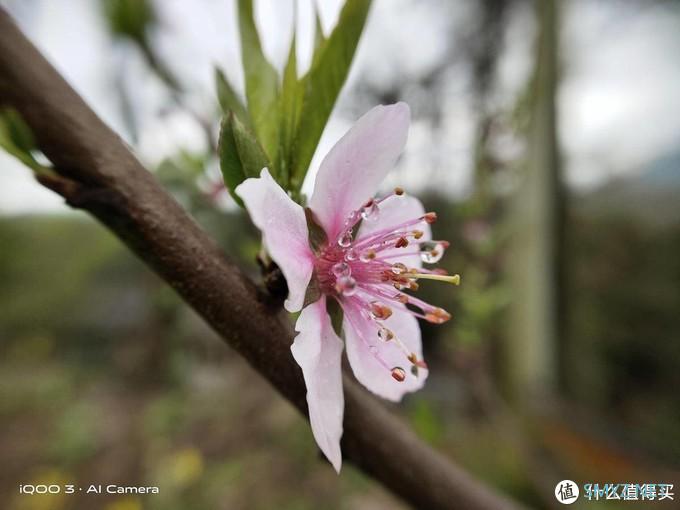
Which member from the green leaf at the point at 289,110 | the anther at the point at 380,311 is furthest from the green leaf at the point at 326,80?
the anther at the point at 380,311

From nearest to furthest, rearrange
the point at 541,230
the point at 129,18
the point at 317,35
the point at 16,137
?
the point at 16,137 < the point at 317,35 < the point at 129,18 < the point at 541,230

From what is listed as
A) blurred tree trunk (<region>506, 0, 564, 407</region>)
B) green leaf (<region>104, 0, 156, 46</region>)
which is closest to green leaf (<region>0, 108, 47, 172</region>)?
green leaf (<region>104, 0, 156, 46</region>)

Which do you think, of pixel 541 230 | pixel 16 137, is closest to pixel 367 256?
pixel 16 137

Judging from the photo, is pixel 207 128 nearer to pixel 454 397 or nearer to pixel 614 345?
pixel 614 345

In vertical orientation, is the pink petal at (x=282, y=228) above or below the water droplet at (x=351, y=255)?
above

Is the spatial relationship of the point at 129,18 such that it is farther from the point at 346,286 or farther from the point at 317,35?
the point at 346,286

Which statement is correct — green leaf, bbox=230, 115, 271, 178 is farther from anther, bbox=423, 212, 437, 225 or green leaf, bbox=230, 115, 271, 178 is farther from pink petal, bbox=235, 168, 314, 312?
anther, bbox=423, 212, 437, 225

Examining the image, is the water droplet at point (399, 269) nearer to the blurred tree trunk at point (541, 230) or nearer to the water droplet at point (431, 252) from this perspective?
the water droplet at point (431, 252)
